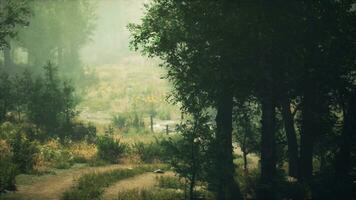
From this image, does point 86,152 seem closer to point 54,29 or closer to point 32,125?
point 32,125

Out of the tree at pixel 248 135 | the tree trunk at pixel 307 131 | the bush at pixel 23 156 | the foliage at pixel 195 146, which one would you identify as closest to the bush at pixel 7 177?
the bush at pixel 23 156

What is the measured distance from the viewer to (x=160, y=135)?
114 ft

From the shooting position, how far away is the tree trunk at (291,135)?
2056 centimetres

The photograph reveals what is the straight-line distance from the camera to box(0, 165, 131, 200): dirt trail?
1652 centimetres

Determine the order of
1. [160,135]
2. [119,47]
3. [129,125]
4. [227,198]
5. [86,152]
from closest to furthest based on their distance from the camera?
[227,198] < [86,152] < [160,135] < [129,125] < [119,47]

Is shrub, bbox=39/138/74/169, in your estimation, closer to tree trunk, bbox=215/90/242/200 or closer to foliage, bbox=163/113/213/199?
tree trunk, bbox=215/90/242/200

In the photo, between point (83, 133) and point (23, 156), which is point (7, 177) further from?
point (83, 133)

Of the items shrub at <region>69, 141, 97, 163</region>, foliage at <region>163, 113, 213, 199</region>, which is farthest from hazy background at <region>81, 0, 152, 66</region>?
foliage at <region>163, 113, 213, 199</region>

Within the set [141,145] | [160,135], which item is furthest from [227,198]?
[160,135]

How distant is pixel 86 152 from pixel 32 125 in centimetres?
686

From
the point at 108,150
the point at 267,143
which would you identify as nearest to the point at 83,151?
the point at 108,150

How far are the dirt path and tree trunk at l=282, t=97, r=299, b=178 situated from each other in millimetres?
6247

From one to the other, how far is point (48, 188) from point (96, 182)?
6.58ft

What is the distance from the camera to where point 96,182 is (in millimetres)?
18516
